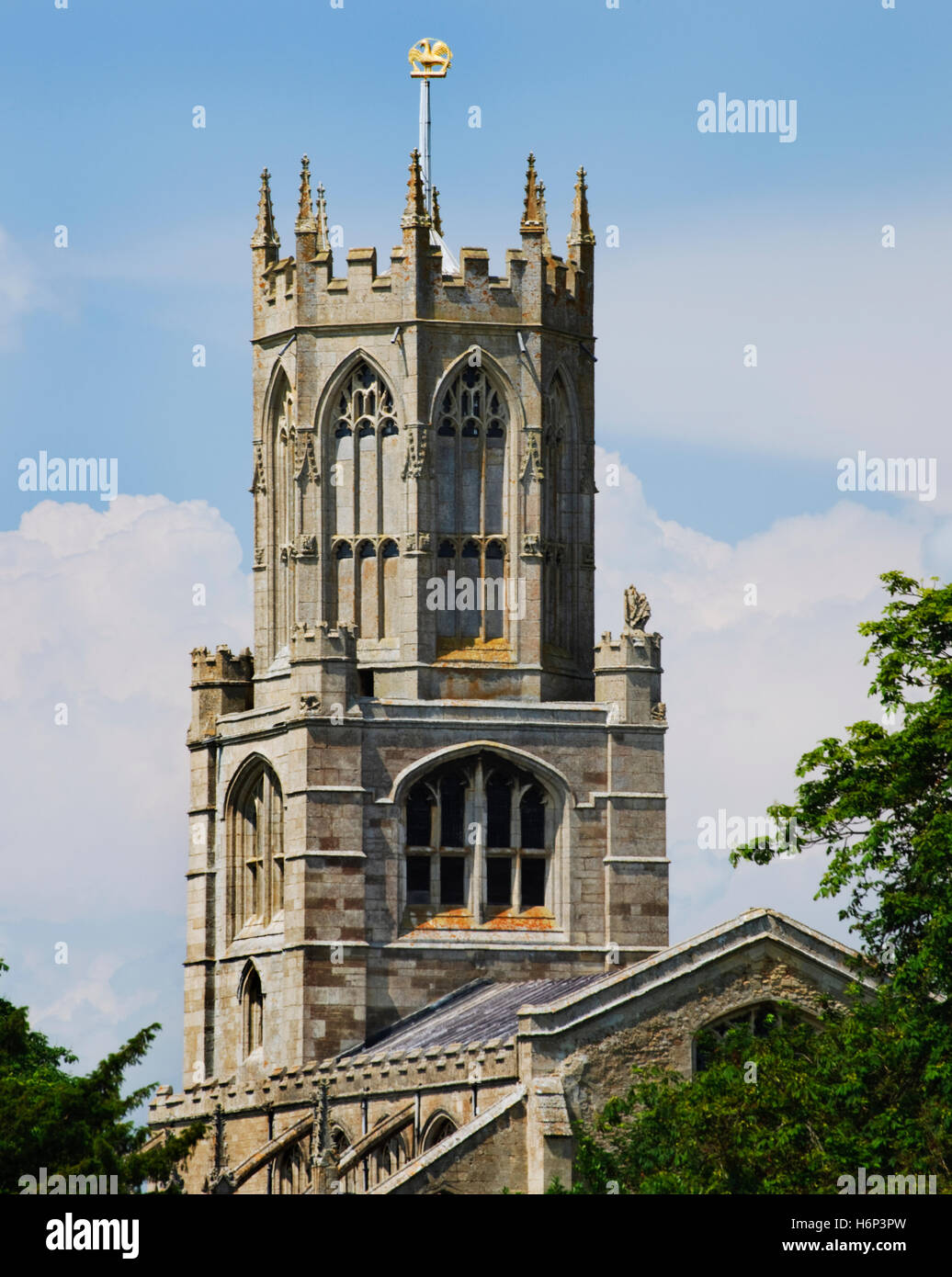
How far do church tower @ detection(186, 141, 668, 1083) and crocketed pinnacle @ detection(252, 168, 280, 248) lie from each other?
0.18m

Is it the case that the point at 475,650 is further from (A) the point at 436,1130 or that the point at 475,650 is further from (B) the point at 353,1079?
(A) the point at 436,1130

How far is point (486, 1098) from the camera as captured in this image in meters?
73.8

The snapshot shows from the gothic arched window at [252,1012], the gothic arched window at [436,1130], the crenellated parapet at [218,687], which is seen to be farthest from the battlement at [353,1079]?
the crenellated parapet at [218,687]

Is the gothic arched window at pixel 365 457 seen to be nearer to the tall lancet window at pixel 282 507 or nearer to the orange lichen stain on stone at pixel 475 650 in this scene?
the tall lancet window at pixel 282 507

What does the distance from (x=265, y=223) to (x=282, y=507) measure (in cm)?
814

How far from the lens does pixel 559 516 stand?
90312 mm

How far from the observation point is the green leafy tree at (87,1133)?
66.4 meters

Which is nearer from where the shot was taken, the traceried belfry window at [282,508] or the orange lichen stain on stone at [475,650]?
the orange lichen stain on stone at [475,650]

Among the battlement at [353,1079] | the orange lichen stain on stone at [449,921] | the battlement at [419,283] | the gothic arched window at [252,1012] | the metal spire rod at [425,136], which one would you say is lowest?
the battlement at [353,1079]

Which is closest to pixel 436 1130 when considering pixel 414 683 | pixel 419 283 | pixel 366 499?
pixel 414 683

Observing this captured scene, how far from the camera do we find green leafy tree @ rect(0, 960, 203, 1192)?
6638 cm

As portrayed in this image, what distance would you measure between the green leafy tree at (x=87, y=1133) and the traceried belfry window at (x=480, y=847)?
15.1 meters

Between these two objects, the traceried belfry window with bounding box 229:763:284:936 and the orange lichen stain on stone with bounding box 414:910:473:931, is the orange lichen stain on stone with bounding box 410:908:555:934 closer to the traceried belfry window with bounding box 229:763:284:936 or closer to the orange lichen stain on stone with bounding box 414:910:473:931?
the orange lichen stain on stone with bounding box 414:910:473:931

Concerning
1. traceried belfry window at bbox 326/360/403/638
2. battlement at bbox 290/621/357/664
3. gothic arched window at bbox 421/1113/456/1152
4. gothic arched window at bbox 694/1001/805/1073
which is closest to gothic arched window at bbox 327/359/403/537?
traceried belfry window at bbox 326/360/403/638
